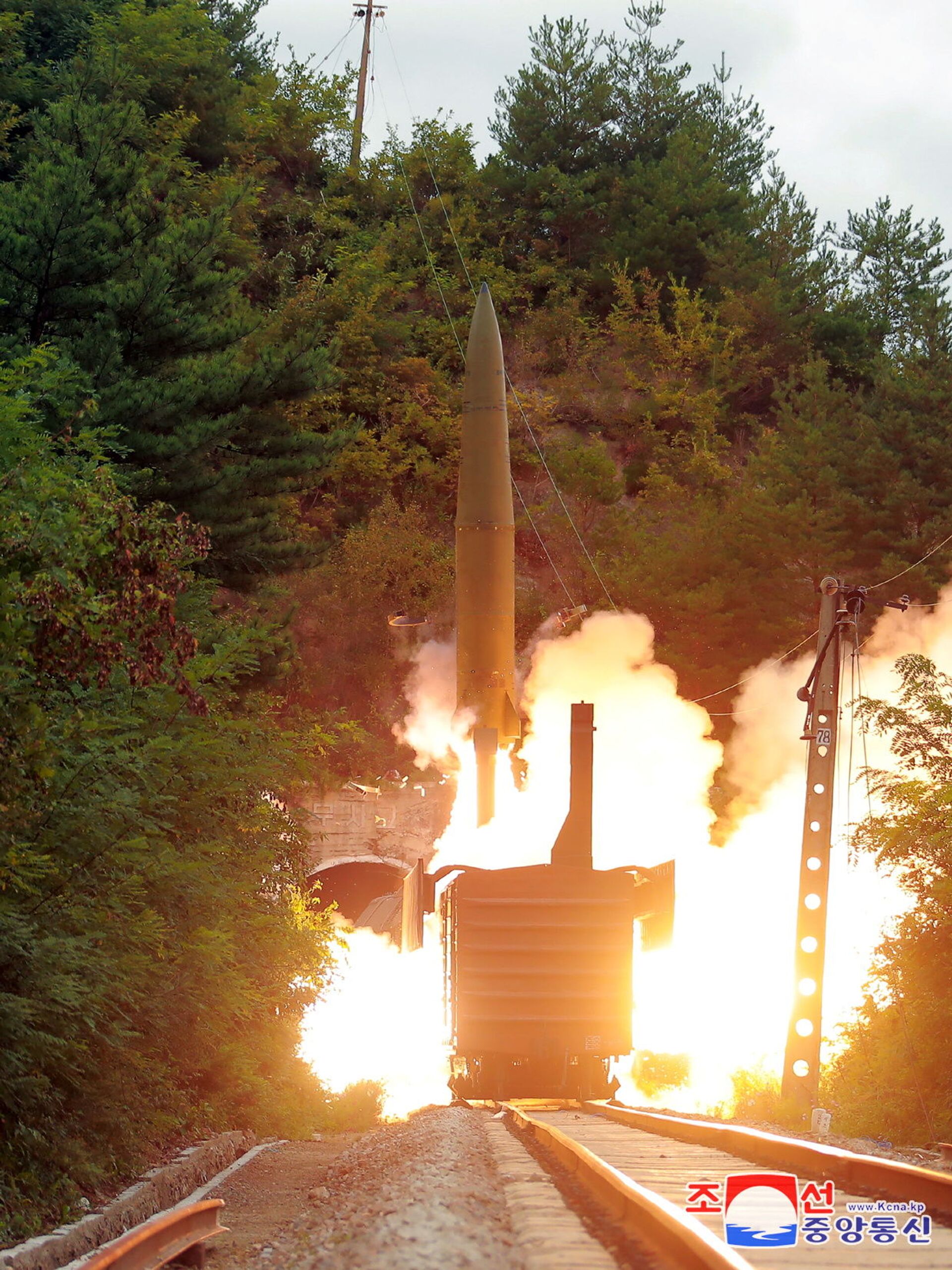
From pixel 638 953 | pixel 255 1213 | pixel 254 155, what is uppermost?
pixel 254 155

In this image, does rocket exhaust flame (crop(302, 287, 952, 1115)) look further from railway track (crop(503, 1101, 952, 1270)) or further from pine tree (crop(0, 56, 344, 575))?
railway track (crop(503, 1101, 952, 1270))

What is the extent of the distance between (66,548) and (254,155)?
5593cm

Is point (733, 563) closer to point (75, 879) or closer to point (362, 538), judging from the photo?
point (362, 538)

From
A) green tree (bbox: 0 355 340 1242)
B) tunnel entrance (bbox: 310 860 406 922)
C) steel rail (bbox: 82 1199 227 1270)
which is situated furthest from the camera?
tunnel entrance (bbox: 310 860 406 922)

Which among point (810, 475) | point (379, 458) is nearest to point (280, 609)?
point (379, 458)

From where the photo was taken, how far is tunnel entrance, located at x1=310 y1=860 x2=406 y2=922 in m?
51.2

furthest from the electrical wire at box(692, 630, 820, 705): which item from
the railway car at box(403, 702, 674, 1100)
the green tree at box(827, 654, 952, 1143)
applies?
the railway car at box(403, 702, 674, 1100)

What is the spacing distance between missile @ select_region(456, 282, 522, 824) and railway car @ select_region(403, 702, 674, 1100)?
683 centimetres

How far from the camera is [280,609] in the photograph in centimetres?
4725

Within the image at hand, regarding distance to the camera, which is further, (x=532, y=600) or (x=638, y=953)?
(x=532, y=600)

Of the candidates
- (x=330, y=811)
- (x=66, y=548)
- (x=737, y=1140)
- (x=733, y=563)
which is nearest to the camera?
(x=66, y=548)

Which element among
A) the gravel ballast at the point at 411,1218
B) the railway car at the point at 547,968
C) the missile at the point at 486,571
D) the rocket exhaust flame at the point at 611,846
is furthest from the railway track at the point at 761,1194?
the missile at the point at 486,571

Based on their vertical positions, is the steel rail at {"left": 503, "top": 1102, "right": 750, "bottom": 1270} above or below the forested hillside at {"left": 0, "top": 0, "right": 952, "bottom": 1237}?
below

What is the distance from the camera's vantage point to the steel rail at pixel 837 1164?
9477 millimetres
